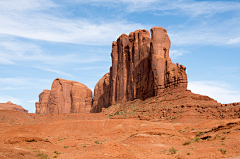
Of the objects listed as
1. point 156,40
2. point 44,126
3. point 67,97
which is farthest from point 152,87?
point 67,97

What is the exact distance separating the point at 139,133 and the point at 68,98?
241 ft

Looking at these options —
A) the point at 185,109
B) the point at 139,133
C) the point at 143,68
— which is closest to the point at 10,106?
the point at 143,68

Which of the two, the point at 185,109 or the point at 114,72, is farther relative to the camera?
the point at 114,72

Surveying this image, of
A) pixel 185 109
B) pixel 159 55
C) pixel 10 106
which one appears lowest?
pixel 185 109

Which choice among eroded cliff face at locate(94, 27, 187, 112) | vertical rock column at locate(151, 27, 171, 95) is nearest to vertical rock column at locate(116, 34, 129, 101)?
eroded cliff face at locate(94, 27, 187, 112)

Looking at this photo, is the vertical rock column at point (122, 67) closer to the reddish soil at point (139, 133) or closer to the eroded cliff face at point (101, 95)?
the reddish soil at point (139, 133)

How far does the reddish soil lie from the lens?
1797 cm

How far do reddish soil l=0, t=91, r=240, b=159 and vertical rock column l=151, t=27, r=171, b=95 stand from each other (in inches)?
143

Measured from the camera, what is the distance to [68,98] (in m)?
99.5

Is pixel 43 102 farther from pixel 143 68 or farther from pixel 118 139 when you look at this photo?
pixel 118 139

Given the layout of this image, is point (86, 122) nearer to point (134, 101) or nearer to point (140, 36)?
point (134, 101)

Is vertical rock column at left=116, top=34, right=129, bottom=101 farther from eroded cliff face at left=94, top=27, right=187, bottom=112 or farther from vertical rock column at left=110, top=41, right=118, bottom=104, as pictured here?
vertical rock column at left=110, top=41, right=118, bottom=104

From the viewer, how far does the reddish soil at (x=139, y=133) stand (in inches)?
707

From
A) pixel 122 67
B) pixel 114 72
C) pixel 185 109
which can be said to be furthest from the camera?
pixel 114 72
